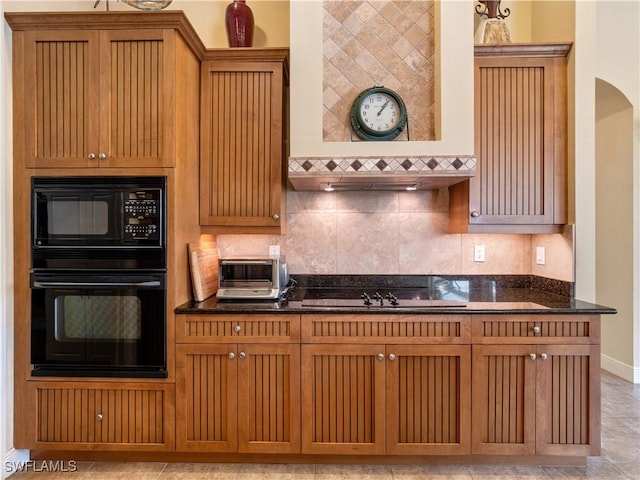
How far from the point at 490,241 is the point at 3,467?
3.19 metres

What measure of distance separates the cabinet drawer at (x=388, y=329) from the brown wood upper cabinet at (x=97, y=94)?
1.20 metres

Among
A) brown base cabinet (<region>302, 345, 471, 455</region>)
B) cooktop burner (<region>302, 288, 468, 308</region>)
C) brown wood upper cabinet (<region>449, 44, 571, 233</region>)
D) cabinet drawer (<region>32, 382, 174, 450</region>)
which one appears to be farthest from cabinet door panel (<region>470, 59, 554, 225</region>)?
cabinet drawer (<region>32, 382, 174, 450</region>)

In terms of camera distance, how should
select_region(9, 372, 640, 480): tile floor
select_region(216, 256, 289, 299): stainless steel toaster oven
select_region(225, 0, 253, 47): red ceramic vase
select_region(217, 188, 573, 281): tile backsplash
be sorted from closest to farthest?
select_region(9, 372, 640, 480): tile floor
select_region(216, 256, 289, 299): stainless steel toaster oven
select_region(225, 0, 253, 47): red ceramic vase
select_region(217, 188, 573, 281): tile backsplash

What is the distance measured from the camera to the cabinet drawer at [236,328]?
2111 mm

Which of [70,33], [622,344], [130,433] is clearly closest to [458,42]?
[70,33]

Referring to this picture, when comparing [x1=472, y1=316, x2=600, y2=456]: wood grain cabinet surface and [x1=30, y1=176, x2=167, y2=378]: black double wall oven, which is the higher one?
[x1=30, y1=176, x2=167, y2=378]: black double wall oven

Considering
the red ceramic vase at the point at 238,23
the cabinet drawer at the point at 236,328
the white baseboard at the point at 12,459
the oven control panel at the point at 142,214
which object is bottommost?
the white baseboard at the point at 12,459

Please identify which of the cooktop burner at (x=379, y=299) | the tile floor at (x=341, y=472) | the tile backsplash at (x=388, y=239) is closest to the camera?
the tile floor at (x=341, y=472)

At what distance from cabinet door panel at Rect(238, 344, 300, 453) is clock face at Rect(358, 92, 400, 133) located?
1.35 metres

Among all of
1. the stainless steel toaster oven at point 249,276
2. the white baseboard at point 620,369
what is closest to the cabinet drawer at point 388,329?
the stainless steel toaster oven at point 249,276

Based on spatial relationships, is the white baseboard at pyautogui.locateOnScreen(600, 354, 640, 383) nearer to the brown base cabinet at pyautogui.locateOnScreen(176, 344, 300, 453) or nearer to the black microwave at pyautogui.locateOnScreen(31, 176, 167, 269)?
the brown base cabinet at pyautogui.locateOnScreen(176, 344, 300, 453)

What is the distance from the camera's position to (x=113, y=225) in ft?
6.88

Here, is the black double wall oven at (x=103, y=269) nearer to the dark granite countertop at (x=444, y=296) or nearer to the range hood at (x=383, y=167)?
the dark granite countertop at (x=444, y=296)

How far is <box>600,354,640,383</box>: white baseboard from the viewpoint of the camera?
3.49 metres
